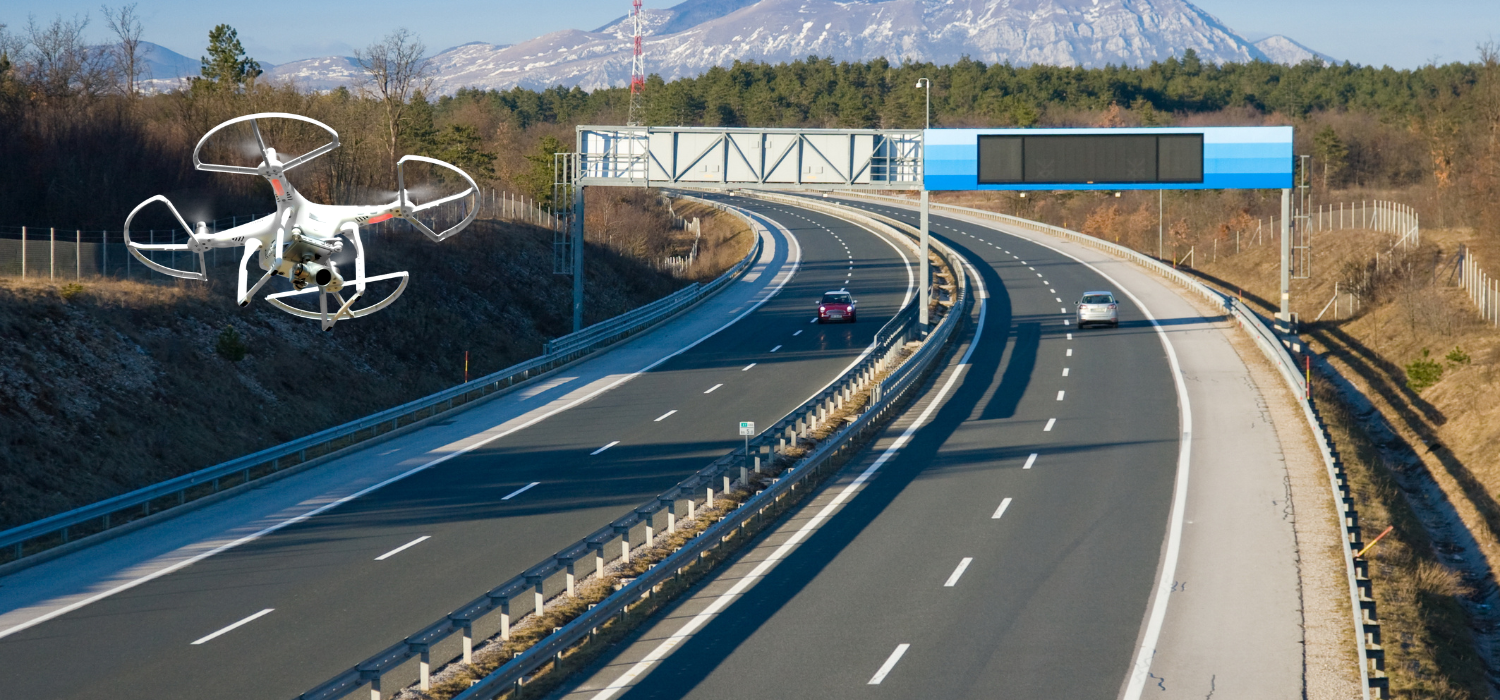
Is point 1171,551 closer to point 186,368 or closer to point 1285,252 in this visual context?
point 186,368

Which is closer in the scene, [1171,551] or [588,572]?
[588,572]

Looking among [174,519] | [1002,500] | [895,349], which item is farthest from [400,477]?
[895,349]

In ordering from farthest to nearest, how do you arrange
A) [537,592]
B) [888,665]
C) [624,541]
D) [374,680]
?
[624,541]
[537,592]
[888,665]
[374,680]

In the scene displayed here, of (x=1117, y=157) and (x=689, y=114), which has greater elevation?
(x=689, y=114)

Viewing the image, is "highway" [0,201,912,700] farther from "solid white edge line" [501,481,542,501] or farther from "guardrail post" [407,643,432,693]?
"guardrail post" [407,643,432,693]

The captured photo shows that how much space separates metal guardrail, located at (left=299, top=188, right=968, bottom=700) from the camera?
14.8m

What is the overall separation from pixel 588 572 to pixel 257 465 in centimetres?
1238

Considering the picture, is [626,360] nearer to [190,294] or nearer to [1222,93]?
[190,294]

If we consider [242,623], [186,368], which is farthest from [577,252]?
[242,623]

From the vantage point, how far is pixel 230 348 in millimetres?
39812

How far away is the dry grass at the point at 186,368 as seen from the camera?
30531mm

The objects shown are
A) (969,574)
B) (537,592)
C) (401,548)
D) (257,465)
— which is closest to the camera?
(537,592)

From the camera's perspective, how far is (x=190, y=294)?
42.1 meters

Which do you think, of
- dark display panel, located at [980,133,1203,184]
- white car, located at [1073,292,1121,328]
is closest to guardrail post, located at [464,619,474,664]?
dark display panel, located at [980,133,1203,184]
